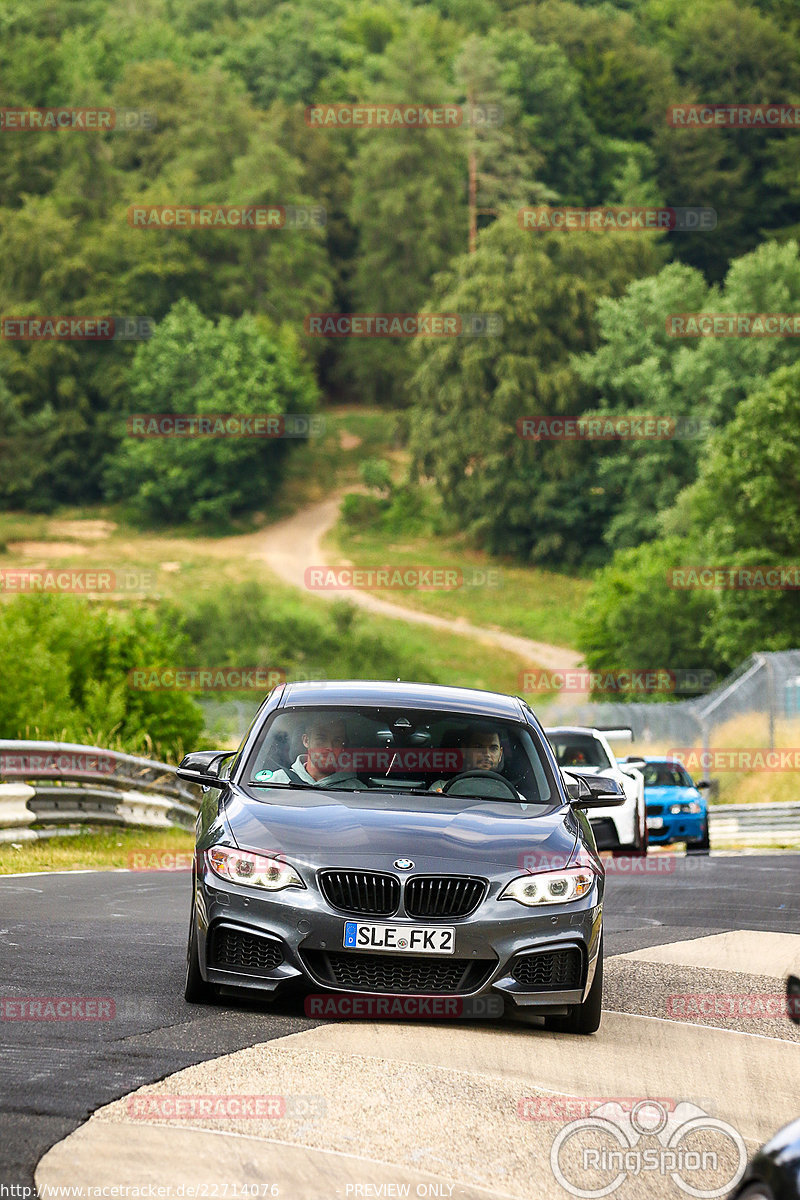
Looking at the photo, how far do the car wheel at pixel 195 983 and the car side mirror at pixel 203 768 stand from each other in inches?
32.3

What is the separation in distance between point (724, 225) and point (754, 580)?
7063 centimetres

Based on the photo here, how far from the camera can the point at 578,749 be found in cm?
2233

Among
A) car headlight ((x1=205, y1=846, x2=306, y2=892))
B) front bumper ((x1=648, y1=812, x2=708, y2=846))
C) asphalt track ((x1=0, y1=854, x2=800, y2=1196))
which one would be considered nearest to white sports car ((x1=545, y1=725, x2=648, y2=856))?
front bumper ((x1=648, y1=812, x2=708, y2=846))

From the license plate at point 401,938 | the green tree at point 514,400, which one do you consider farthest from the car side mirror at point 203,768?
the green tree at point 514,400

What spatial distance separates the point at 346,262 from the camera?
129 metres

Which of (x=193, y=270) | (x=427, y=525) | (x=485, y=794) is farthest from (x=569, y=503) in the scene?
(x=485, y=794)

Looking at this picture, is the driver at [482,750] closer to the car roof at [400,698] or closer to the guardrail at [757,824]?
the car roof at [400,698]

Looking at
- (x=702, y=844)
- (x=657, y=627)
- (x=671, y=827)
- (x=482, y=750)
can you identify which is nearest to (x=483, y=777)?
(x=482, y=750)

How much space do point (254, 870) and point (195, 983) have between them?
2.05 ft

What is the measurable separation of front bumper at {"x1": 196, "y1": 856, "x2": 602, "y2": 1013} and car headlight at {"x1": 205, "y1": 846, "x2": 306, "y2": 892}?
0.03 meters

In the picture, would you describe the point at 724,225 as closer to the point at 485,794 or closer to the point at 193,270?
the point at 193,270

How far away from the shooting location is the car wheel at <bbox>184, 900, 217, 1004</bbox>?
314 inches

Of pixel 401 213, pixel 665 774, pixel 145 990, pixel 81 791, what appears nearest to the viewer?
pixel 145 990

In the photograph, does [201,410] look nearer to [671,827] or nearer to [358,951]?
[671,827]
